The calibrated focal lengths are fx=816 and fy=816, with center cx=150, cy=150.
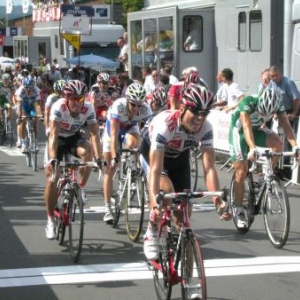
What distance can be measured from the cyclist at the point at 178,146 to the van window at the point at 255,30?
10.1 metres

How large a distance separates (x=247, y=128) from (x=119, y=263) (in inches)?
84.9

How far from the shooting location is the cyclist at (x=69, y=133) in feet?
29.7

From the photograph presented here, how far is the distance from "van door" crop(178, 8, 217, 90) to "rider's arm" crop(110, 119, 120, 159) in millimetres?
10100

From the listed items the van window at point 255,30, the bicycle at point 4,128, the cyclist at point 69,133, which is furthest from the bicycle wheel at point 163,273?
the bicycle at point 4,128

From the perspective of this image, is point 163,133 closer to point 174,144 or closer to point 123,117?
point 174,144

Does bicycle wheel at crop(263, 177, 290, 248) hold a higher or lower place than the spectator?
lower

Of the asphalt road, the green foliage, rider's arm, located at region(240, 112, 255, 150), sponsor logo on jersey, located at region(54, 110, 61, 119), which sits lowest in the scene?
the asphalt road

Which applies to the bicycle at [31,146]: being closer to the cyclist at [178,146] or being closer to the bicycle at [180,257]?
the cyclist at [178,146]

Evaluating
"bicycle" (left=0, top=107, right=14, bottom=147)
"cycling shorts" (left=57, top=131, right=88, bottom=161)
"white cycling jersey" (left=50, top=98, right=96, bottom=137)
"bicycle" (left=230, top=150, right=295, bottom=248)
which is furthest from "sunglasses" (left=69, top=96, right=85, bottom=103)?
"bicycle" (left=0, top=107, right=14, bottom=147)

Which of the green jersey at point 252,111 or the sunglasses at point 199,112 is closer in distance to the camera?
the sunglasses at point 199,112

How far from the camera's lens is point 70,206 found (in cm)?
870

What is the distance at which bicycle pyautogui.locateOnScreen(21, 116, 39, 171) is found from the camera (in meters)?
16.5

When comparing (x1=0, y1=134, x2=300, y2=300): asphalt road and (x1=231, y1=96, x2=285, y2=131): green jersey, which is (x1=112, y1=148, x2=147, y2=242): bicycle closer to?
(x1=0, y1=134, x2=300, y2=300): asphalt road

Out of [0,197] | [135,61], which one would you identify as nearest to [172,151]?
[0,197]
